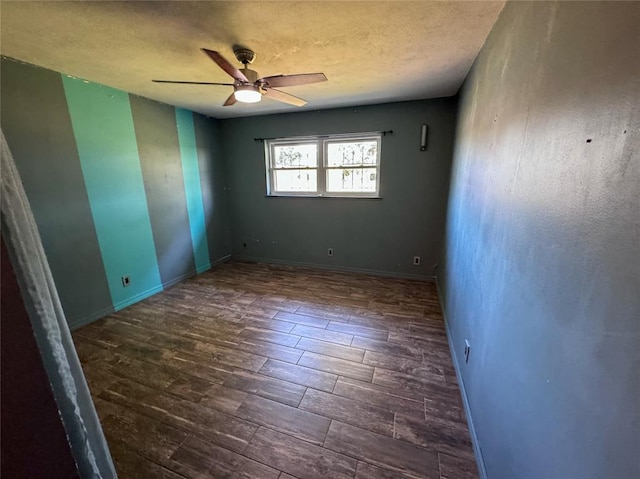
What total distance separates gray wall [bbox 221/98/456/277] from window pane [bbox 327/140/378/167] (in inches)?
7.2

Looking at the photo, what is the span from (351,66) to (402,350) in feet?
8.14

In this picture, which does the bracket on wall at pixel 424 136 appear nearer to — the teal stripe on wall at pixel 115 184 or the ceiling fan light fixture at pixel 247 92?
the ceiling fan light fixture at pixel 247 92

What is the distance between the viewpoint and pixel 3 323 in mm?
488

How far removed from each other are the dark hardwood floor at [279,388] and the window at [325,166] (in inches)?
67.4

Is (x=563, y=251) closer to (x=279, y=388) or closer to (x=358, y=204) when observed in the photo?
(x=279, y=388)

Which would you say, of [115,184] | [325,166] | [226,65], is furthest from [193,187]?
[226,65]

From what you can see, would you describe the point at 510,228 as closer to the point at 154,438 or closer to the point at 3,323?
the point at 3,323

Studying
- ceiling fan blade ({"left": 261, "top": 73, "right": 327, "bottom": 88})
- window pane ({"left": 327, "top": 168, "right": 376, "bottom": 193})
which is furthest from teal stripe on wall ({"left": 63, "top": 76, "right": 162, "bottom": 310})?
window pane ({"left": 327, "top": 168, "right": 376, "bottom": 193})

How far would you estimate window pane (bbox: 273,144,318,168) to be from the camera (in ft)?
13.3

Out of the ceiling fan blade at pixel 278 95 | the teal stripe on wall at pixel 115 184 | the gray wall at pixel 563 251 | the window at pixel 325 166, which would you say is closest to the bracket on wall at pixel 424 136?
the window at pixel 325 166

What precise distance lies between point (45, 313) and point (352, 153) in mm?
3734

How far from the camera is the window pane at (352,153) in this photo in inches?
147

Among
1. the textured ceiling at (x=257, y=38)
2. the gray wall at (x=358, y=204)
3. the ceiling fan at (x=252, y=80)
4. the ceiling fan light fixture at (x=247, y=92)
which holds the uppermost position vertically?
the textured ceiling at (x=257, y=38)

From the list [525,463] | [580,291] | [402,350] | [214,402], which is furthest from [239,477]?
[580,291]
